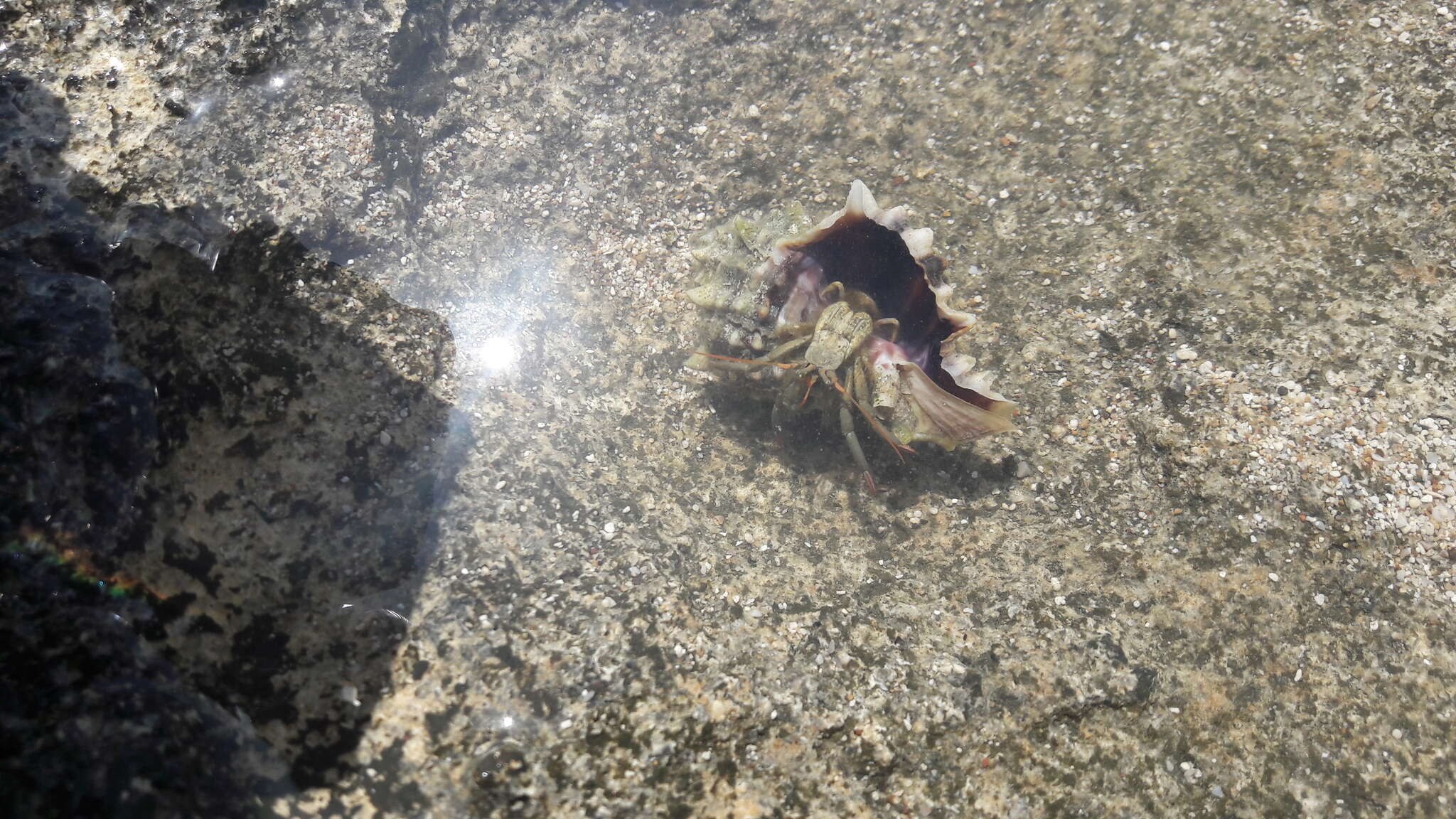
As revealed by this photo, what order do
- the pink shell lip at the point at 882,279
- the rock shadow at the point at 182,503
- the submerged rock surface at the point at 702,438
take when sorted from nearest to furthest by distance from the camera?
the rock shadow at the point at 182,503 → the submerged rock surface at the point at 702,438 → the pink shell lip at the point at 882,279

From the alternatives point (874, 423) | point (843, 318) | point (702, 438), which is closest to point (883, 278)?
point (843, 318)

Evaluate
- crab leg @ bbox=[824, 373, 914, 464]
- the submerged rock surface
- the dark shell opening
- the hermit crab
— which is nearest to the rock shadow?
the submerged rock surface

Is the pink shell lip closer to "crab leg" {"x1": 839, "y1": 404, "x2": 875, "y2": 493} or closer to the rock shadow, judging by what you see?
"crab leg" {"x1": 839, "y1": 404, "x2": 875, "y2": 493}

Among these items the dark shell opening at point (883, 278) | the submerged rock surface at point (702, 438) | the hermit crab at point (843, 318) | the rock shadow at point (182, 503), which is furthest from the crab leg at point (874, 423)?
the rock shadow at point (182, 503)

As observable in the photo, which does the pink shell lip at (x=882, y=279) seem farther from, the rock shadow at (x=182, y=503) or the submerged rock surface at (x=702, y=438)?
the rock shadow at (x=182, y=503)

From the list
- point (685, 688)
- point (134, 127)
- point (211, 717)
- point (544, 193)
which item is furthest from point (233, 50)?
point (685, 688)

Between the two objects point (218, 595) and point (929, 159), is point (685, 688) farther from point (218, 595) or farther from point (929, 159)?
point (929, 159)

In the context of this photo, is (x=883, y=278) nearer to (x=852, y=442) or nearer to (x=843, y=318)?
(x=843, y=318)

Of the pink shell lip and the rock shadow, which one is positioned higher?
the rock shadow
